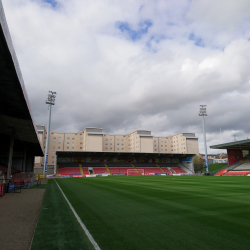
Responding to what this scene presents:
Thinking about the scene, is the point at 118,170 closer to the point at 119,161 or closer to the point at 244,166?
Answer: the point at 119,161

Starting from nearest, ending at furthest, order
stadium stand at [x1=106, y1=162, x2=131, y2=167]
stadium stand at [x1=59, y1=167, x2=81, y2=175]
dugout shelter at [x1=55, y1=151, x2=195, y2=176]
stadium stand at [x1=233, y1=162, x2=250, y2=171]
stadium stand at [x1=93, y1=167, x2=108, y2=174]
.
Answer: stadium stand at [x1=233, y1=162, x2=250, y2=171] → stadium stand at [x1=59, y1=167, x2=81, y2=175] → stadium stand at [x1=93, y1=167, x2=108, y2=174] → dugout shelter at [x1=55, y1=151, x2=195, y2=176] → stadium stand at [x1=106, y1=162, x2=131, y2=167]

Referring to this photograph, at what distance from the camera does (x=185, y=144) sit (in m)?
113

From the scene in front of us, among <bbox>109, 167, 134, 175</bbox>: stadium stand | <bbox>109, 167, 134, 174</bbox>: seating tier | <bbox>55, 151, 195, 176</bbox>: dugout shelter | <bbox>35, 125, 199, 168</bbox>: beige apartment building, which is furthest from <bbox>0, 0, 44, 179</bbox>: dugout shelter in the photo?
<bbox>35, 125, 199, 168</bbox>: beige apartment building

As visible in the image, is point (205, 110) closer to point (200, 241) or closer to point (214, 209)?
point (214, 209)

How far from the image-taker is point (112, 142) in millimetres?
109625

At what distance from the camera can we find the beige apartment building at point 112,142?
94.6 metres

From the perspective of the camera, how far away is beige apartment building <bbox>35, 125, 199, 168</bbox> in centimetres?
9461

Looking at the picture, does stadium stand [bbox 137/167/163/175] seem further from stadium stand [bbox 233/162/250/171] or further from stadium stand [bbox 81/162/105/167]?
stadium stand [bbox 233/162/250/171]

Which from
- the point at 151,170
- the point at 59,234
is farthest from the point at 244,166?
the point at 59,234

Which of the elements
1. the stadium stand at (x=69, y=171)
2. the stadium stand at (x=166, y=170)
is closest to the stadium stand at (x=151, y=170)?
the stadium stand at (x=166, y=170)

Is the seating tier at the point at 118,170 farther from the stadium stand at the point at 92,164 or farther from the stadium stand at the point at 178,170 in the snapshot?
the stadium stand at the point at 178,170

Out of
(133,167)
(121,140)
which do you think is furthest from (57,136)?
(133,167)

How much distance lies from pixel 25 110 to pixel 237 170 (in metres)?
54.0

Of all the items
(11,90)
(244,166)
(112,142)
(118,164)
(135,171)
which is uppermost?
(112,142)
